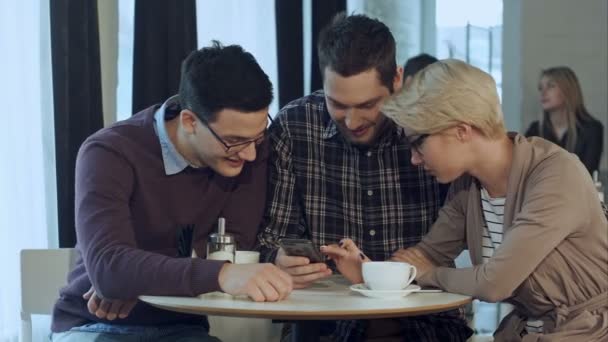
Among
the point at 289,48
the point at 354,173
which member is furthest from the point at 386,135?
the point at 289,48

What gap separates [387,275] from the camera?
6.30 ft

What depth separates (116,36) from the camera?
363 cm

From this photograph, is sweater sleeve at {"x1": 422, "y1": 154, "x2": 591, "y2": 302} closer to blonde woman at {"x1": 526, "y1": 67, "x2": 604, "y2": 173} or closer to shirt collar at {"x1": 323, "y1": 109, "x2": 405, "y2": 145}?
shirt collar at {"x1": 323, "y1": 109, "x2": 405, "y2": 145}

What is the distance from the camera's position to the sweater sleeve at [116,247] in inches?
72.2

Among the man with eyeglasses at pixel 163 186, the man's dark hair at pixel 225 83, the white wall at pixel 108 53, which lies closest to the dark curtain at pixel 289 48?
the white wall at pixel 108 53

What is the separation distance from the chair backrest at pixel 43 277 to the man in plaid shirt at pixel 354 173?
0.57 metres

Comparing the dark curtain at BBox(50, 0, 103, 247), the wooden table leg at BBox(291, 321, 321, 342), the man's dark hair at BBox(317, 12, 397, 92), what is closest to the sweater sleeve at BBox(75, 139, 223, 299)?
the wooden table leg at BBox(291, 321, 321, 342)

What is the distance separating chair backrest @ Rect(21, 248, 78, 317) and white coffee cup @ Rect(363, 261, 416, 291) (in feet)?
3.09

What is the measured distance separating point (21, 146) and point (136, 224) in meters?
1.12

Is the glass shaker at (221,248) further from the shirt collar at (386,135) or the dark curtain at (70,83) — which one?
the dark curtain at (70,83)

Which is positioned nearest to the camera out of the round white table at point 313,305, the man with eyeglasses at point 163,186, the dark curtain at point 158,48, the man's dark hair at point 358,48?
the round white table at point 313,305

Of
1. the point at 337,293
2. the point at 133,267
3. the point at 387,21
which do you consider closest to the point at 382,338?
the point at 337,293

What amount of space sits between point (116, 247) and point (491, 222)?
2.88 feet

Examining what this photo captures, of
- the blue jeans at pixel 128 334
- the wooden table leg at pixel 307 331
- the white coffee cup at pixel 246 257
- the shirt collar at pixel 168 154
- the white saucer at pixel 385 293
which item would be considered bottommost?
the blue jeans at pixel 128 334
